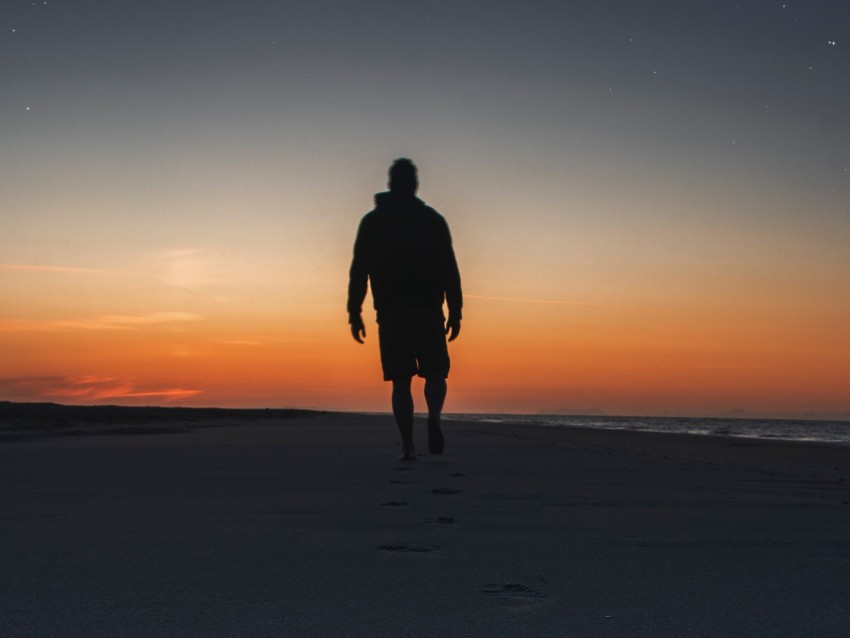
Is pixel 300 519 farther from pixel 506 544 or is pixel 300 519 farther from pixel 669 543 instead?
pixel 669 543

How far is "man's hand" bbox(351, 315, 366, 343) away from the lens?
242 inches

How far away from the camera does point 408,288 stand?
600 cm

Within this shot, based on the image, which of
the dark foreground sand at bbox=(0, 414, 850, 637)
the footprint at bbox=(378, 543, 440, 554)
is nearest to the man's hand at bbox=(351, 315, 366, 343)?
the dark foreground sand at bbox=(0, 414, 850, 637)

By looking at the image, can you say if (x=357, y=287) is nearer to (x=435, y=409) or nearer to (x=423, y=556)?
(x=435, y=409)

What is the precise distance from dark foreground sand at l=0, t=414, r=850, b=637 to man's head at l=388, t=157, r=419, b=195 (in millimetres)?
2486

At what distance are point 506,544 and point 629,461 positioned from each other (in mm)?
3655

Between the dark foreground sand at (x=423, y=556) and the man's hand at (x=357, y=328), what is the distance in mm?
1750

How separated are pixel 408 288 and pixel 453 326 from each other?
44 cm

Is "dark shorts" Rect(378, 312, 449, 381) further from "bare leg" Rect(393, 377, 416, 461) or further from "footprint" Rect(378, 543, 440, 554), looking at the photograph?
"footprint" Rect(378, 543, 440, 554)

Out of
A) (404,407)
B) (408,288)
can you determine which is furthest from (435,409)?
(408,288)

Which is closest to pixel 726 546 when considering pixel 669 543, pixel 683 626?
pixel 669 543

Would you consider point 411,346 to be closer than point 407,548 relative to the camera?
No

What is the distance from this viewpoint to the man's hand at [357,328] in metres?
6.14

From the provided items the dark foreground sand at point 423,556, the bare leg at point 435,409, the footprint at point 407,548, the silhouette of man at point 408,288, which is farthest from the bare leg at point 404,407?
the footprint at point 407,548
